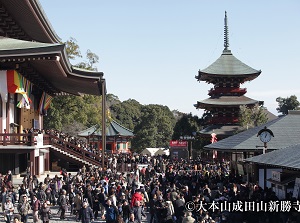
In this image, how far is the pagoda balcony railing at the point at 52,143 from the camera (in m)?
32.8

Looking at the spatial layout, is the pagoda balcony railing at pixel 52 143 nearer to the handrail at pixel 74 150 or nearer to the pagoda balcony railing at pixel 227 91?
the handrail at pixel 74 150

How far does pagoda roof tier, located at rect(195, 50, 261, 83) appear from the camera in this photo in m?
72.5

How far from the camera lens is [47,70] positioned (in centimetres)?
3834

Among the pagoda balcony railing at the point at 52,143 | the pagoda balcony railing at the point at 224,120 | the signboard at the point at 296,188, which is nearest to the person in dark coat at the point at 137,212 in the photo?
the signboard at the point at 296,188

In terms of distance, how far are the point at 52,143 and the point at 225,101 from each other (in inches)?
1433

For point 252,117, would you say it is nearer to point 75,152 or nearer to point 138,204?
point 75,152

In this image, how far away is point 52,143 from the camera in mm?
39125

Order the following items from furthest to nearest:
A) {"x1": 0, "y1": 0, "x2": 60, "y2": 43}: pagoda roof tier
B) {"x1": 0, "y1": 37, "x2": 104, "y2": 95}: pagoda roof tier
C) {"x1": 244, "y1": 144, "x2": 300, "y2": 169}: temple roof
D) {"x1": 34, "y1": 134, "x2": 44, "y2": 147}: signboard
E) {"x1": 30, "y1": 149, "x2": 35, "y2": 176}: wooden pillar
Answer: {"x1": 34, "y1": 134, "x2": 44, "y2": 147}: signboard → {"x1": 30, "y1": 149, "x2": 35, "y2": 176}: wooden pillar → {"x1": 0, "y1": 0, "x2": 60, "y2": 43}: pagoda roof tier → {"x1": 0, "y1": 37, "x2": 104, "y2": 95}: pagoda roof tier → {"x1": 244, "y1": 144, "x2": 300, "y2": 169}: temple roof

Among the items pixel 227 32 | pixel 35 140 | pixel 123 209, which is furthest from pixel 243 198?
pixel 227 32

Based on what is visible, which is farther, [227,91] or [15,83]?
[227,91]

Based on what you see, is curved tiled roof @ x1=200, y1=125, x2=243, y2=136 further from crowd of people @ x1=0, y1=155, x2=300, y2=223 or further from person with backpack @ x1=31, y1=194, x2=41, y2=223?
person with backpack @ x1=31, y1=194, x2=41, y2=223

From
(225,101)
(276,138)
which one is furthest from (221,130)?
(276,138)

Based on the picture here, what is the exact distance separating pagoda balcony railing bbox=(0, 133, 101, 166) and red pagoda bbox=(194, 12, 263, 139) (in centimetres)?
2905

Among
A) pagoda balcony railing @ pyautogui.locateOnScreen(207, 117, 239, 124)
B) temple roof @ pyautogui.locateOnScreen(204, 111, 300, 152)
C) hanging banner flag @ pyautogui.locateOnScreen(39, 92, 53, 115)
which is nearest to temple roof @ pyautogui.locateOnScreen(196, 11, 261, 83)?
pagoda balcony railing @ pyautogui.locateOnScreen(207, 117, 239, 124)
